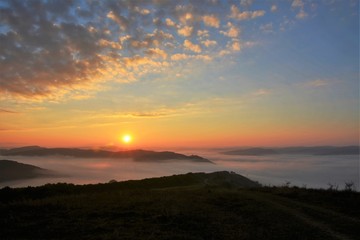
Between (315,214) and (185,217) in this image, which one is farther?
(315,214)

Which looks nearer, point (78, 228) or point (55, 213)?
point (78, 228)

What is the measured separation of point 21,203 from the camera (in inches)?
942

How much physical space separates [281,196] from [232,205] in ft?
25.4

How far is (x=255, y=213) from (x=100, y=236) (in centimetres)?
1096

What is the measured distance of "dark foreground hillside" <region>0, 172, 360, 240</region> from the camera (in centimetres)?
1747

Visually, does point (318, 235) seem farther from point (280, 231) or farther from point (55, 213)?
point (55, 213)

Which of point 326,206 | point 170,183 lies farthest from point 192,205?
point 170,183

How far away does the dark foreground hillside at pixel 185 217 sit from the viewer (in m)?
17.5

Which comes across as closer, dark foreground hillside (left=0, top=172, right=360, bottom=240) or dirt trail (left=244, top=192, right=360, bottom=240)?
dark foreground hillside (left=0, top=172, right=360, bottom=240)

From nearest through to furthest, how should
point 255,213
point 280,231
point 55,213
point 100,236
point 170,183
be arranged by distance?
point 100,236 < point 280,231 < point 55,213 < point 255,213 < point 170,183

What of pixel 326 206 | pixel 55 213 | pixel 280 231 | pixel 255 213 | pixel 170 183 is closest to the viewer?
pixel 280 231

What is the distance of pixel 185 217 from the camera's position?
20734 mm

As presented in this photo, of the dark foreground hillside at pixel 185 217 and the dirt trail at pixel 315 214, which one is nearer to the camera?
the dark foreground hillside at pixel 185 217

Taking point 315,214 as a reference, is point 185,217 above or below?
above
